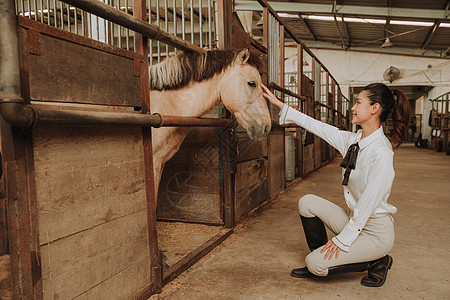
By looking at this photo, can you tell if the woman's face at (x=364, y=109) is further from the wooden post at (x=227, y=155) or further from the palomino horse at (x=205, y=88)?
the wooden post at (x=227, y=155)

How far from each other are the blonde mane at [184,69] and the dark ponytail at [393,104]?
3.20 ft

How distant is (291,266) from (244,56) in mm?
1436

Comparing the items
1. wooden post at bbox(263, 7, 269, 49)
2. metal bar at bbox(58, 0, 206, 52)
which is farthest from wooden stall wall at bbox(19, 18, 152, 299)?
wooden post at bbox(263, 7, 269, 49)

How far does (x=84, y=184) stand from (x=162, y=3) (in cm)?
706

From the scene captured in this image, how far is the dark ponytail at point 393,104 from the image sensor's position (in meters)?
1.72

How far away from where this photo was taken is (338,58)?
1498 centimetres

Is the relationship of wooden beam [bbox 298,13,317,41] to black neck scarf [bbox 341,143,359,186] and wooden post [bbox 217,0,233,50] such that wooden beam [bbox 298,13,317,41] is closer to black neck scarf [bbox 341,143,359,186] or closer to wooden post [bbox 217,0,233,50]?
wooden post [bbox 217,0,233,50]

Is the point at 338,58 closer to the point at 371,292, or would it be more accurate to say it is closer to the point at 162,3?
the point at 162,3

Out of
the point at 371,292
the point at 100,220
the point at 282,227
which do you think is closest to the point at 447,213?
the point at 282,227

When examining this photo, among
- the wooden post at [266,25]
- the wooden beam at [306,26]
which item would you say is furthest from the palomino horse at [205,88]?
the wooden beam at [306,26]

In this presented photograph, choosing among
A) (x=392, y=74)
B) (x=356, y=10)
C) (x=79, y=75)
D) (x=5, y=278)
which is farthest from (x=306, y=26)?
(x=5, y=278)

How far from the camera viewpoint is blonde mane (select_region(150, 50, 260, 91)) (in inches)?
87.0

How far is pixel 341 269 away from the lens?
1690 mm

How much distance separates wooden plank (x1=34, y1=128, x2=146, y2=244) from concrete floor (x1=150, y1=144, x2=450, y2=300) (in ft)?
2.04
